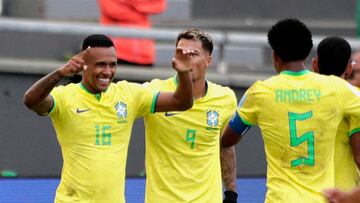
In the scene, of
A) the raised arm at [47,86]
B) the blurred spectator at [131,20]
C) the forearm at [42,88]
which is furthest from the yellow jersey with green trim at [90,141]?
the blurred spectator at [131,20]

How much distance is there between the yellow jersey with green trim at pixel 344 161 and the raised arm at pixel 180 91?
101cm

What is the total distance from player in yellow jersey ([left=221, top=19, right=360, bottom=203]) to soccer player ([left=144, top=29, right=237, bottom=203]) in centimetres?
87

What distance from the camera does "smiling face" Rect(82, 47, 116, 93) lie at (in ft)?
25.5

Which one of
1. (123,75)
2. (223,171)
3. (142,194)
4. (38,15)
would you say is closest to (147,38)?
(123,75)

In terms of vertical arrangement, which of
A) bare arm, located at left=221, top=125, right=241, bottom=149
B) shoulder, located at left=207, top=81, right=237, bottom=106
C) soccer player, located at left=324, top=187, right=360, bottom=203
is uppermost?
shoulder, located at left=207, top=81, right=237, bottom=106

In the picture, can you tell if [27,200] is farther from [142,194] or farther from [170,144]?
[170,144]

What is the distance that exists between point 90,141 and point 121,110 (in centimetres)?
32

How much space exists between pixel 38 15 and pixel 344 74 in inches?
302

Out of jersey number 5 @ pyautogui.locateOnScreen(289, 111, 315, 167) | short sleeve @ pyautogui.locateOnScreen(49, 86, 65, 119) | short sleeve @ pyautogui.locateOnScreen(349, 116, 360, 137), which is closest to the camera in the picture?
jersey number 5 @ pyautogui.locateOnScreen(289, 111, 315, 167)

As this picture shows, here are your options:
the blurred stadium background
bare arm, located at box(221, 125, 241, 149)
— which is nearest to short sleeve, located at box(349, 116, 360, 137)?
bare arm, located at box(221, 125, 241, 149)

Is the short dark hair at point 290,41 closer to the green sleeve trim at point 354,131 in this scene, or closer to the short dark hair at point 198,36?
the green sleeve trim at point 354,131

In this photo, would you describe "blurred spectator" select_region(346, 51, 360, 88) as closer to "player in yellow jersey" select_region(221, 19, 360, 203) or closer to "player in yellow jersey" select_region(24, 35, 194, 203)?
"player in yellow jersey" select_region(221, 19, 360, 203)

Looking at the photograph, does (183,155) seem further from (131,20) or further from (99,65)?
(131,20)

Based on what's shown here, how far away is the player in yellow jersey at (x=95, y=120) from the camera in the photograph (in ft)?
25.2
